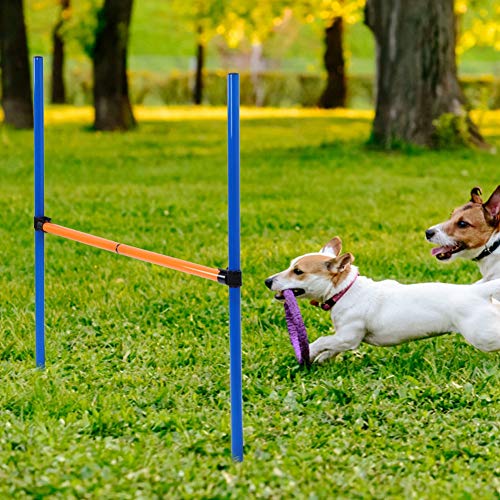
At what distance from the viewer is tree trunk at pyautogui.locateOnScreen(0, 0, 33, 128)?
58.9ft

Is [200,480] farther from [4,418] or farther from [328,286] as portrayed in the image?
[328,286]

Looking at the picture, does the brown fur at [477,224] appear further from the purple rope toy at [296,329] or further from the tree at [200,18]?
the tree at [200,18]

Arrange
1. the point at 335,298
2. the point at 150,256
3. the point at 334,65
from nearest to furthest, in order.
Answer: the point at 150,256
the point at 335,298
the point at 334,65

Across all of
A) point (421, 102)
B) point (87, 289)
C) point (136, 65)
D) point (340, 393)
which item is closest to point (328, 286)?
point (340, 393)

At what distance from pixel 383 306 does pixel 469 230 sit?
2.69 feet

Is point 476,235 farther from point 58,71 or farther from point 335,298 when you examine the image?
point 58,71

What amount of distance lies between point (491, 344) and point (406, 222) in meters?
3.74

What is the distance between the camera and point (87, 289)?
20.1 feet

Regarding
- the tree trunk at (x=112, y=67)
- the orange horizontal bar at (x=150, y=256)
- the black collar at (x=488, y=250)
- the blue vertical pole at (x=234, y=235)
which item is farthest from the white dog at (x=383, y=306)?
the tree trunk at (x=112, y=67)

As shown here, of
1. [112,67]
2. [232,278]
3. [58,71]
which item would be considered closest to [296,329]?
[232,278]

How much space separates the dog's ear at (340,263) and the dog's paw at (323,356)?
1.29 feet

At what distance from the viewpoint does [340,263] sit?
14.9 feet

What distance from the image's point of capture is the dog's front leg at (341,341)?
181 inches

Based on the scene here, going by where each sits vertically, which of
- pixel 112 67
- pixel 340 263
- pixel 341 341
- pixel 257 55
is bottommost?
pixel 341 341
